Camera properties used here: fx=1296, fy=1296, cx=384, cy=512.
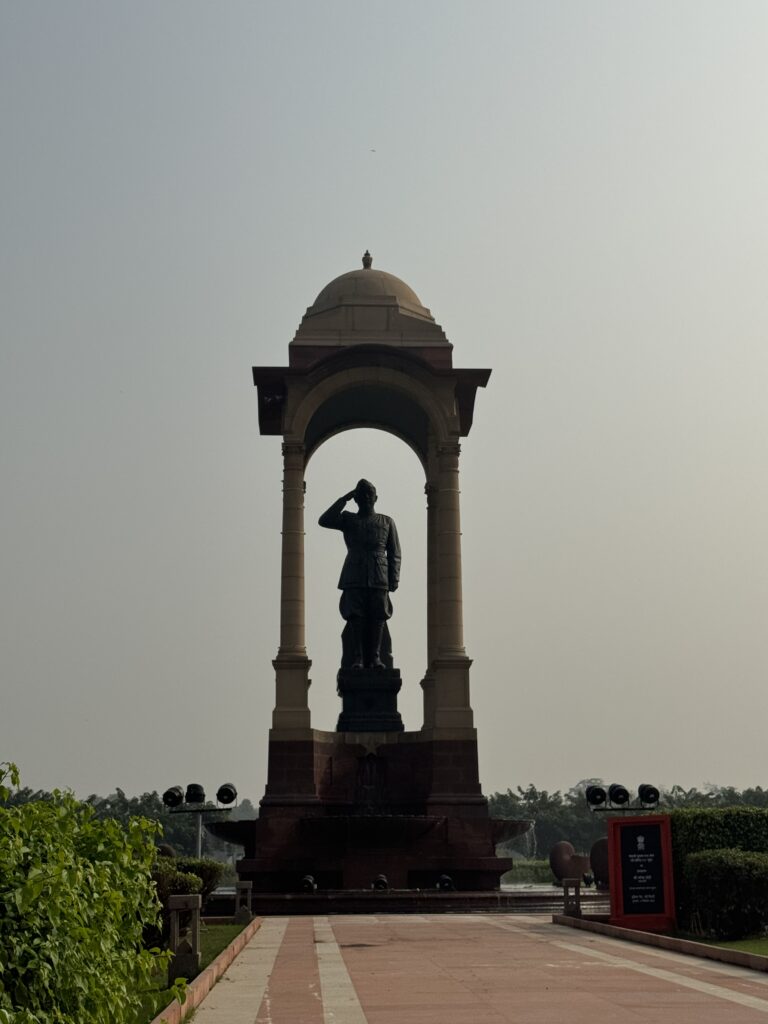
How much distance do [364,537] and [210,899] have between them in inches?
390

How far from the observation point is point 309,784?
26766mm

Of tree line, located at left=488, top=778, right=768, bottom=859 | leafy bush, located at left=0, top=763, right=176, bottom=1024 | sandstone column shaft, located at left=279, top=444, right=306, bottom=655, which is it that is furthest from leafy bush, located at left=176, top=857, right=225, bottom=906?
tree line, located at left=488, top=778, right=768, bottom=859

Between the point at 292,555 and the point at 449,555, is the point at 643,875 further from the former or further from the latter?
the point at 292,555

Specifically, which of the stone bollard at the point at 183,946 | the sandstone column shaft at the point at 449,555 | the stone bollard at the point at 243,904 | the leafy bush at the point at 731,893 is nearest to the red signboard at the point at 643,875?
the leafy bush at the point at 731,893

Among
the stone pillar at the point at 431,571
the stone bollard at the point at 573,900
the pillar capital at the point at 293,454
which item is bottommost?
the stone bollard at the point at 573,900

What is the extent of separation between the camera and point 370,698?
1152 inches

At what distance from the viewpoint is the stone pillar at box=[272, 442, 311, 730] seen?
2748cm

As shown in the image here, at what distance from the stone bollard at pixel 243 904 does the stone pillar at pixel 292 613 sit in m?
5.45

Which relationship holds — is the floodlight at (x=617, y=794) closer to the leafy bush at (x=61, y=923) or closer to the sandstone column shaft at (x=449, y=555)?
the sandstone column shaft at (x=449, y=555)

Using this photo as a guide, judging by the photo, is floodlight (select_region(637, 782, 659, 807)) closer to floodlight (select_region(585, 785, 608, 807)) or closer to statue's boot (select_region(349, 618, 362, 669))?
floodlight (select_region(585, 785, 608, 807))

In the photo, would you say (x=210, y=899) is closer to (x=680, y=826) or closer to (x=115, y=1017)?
(x=680, y=826)

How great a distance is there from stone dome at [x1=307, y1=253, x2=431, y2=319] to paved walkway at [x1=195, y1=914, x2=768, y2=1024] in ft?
56.7

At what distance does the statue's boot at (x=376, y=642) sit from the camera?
2978 cm

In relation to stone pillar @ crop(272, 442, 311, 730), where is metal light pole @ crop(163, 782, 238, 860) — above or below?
below
